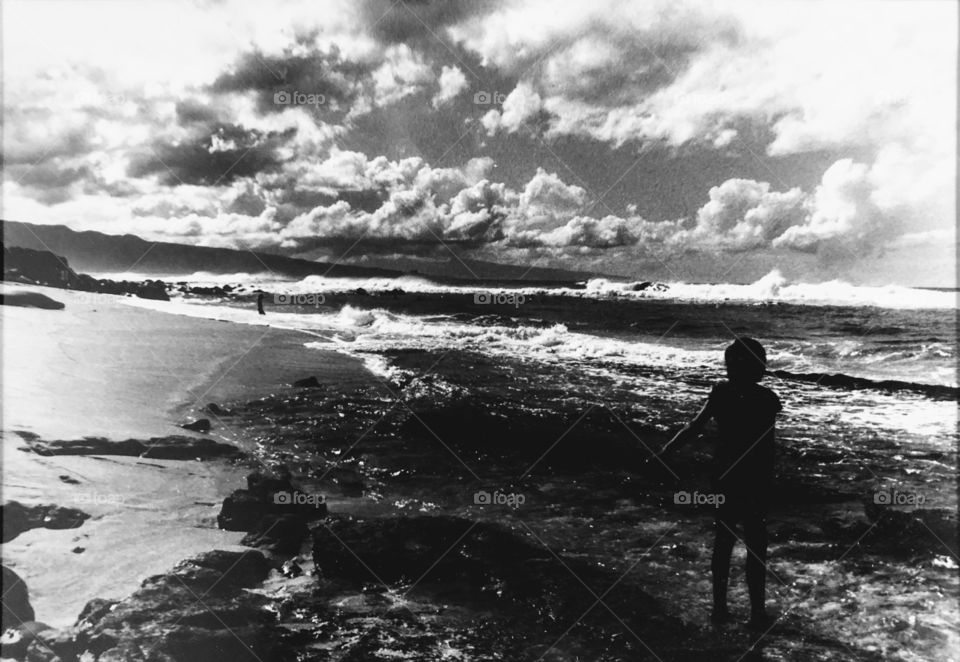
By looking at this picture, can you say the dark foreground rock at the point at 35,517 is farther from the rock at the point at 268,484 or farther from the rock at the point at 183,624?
the rock at the point at 268,484

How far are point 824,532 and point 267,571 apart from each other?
3787mm

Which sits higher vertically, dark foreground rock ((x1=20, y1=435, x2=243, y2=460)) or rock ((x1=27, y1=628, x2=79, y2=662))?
dark foreground rock ((x1=20, y1=435, x2=243, y2=460))

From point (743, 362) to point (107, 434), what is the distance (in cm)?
448

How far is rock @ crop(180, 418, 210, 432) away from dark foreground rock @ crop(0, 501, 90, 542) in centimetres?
119

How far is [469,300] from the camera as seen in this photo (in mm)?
7816

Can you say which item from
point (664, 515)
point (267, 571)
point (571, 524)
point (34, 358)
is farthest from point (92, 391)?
point (664, 515)

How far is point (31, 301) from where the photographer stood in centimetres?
522

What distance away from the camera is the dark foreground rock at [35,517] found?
3.22 metres

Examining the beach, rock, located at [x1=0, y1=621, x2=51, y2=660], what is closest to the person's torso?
the beach

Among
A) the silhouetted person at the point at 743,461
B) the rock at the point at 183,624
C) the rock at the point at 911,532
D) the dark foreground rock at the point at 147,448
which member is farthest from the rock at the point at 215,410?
the rock at the point at 911,532

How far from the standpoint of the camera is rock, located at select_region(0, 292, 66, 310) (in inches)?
199

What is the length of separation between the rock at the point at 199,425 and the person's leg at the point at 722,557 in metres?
4.15

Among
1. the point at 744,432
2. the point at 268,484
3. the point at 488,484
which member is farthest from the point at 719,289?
the point at 268,484

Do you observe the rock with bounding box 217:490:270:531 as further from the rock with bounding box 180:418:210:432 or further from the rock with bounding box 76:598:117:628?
the rock with bounding box 180:418:210:432
